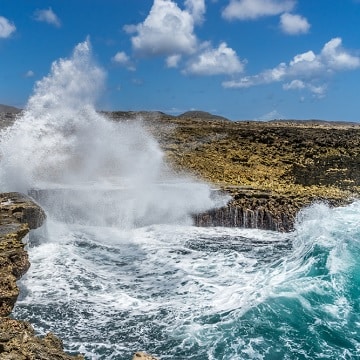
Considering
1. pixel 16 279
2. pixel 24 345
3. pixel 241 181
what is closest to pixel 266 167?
pixel 241 181

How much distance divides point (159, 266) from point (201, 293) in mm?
2343

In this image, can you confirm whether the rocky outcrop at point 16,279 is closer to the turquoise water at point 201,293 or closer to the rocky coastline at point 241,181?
the rocky coastline at point 241,181

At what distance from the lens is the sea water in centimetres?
846

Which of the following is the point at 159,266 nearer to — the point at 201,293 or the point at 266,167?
the point at 201,293

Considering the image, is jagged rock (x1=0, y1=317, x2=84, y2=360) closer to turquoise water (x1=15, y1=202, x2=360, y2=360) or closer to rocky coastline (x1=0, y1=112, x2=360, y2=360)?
rocky coastline (x1=0, y1=112, x2=360, y2=360)

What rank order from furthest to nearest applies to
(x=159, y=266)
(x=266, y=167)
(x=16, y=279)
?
(x=266, y=167) < (x=159, y=266) < (x=16, y=279)

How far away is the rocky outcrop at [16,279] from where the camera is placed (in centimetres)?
552

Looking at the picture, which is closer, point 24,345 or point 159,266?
point 24,345

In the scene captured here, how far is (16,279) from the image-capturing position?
938cm

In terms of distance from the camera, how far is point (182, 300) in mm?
10227

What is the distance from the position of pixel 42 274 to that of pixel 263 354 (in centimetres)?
618

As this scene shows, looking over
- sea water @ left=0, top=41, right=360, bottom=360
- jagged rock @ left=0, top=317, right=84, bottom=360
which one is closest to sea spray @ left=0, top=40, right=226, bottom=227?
sea water @ left=0, top=41, right=360, bottom=360

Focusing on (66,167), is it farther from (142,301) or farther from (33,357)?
(33,357)

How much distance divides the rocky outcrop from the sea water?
860 millimetres
